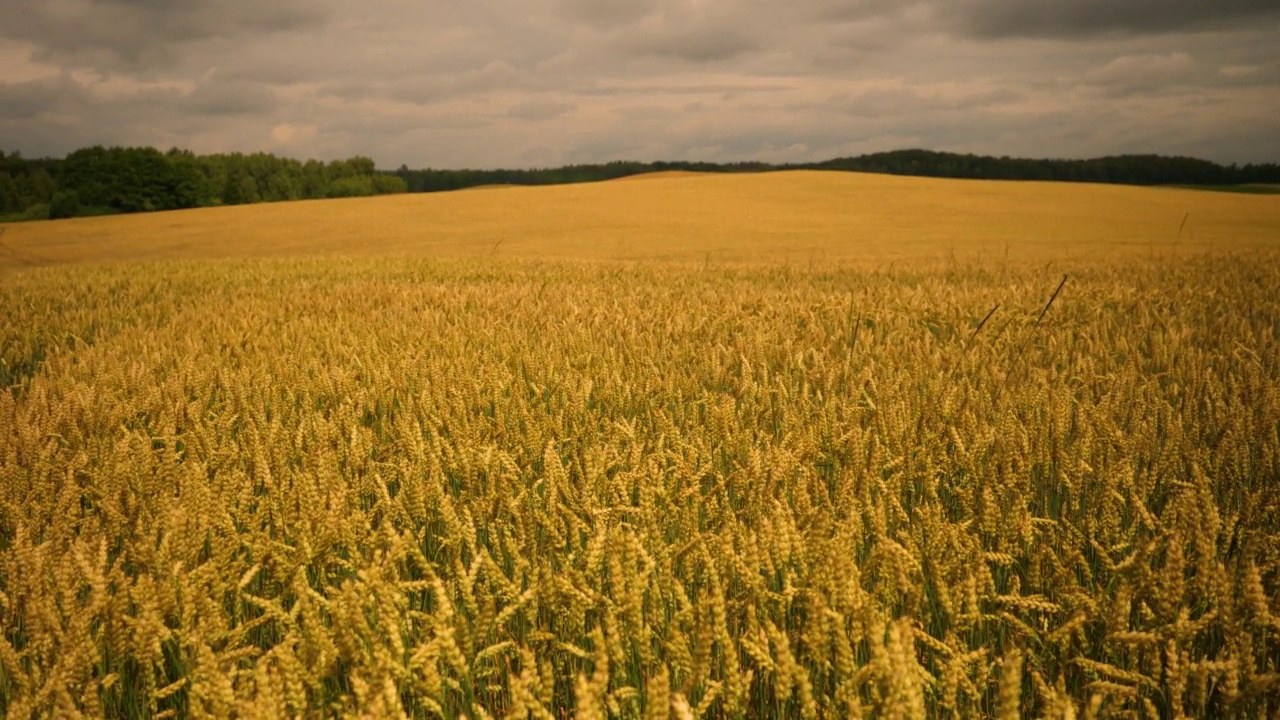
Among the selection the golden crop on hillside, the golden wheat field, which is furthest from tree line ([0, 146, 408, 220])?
the golden wheat field

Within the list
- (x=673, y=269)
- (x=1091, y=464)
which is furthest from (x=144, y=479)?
(x=673, y=269)

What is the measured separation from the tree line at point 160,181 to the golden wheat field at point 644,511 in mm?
61193

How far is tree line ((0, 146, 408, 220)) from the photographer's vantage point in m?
55.8

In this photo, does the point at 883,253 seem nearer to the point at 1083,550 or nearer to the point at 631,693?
the point at 1083,550

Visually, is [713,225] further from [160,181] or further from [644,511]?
[160,181]

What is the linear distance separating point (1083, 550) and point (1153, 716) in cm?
82

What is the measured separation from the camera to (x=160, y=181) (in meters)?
58.0

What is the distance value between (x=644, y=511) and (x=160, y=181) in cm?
6891

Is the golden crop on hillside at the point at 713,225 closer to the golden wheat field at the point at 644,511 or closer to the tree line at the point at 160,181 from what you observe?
the golden wheat field at the point at 644,511

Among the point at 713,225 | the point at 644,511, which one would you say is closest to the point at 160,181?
the point at 713,225

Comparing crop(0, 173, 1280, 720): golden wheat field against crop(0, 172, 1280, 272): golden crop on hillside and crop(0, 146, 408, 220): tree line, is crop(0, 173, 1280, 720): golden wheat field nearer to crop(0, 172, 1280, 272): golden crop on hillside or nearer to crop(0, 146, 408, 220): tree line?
crop(0, 172, 1280, 272): golden crop on hillside

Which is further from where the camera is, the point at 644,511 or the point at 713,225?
the point at 713,225

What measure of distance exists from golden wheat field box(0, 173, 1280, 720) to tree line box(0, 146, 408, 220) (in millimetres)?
61193

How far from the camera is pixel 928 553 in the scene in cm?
174
